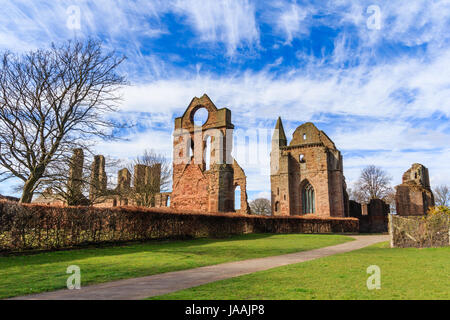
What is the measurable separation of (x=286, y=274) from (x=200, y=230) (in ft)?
39.7

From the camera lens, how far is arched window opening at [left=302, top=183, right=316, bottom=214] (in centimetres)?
4347

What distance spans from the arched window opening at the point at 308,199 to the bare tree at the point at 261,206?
103 feet

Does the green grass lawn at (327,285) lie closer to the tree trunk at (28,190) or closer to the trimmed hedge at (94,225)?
the trimmed hedge at (94,225)

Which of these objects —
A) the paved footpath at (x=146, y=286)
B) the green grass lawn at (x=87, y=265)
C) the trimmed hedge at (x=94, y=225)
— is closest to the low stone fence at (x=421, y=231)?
the green grass lawn at (x=87, y=265)

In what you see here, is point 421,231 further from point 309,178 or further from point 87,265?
point 309,178

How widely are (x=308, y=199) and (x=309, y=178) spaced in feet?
9.47

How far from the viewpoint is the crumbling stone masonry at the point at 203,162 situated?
25766 millimetres

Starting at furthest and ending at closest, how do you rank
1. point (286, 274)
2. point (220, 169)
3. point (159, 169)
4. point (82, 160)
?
point (159, 169)
point (220, 169)
point (82, 160)
point (286, 274)

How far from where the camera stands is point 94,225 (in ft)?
43.9

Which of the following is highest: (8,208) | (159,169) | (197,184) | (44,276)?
(159,169)
